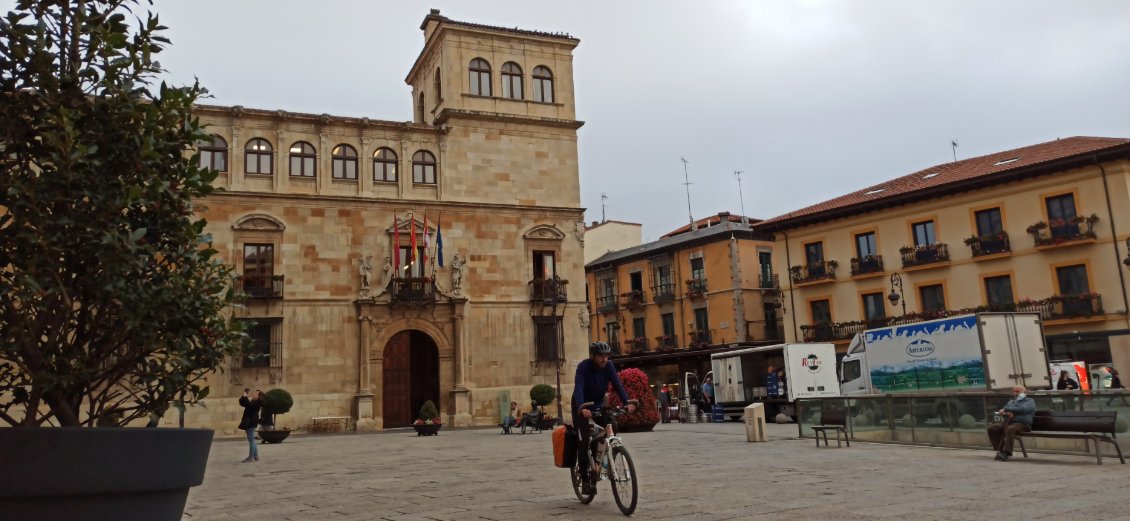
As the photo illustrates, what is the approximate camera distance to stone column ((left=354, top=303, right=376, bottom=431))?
98.0 feet

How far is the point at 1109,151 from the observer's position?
29.7m

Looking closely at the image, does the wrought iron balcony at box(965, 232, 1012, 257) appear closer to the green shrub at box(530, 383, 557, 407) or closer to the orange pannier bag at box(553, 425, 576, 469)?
the green shrub at box(530, 383, 557, 407)

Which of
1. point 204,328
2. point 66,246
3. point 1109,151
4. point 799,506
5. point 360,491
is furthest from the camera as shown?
point 1109,151

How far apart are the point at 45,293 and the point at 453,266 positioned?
28.1 meters

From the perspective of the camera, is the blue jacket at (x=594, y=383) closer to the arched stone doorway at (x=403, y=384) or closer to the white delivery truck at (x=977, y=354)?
the white delivery truck at (x=977, y=354)

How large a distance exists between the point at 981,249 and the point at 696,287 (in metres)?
16.0

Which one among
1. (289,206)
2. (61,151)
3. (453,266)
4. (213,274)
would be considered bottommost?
(213,274)

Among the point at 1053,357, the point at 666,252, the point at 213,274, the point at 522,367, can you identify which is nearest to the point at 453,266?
the point at 522,367

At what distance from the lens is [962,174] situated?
35344 millimetres

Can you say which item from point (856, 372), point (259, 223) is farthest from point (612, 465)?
point (259, 223)

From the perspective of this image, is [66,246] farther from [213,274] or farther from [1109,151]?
[1109,151]

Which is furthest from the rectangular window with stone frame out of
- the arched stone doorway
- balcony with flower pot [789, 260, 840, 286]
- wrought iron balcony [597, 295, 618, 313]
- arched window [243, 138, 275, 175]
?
wrought iron balcony [597, 295, 618, 313]

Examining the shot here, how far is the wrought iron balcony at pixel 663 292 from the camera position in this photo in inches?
1879

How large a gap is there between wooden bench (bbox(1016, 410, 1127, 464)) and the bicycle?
7905mm
